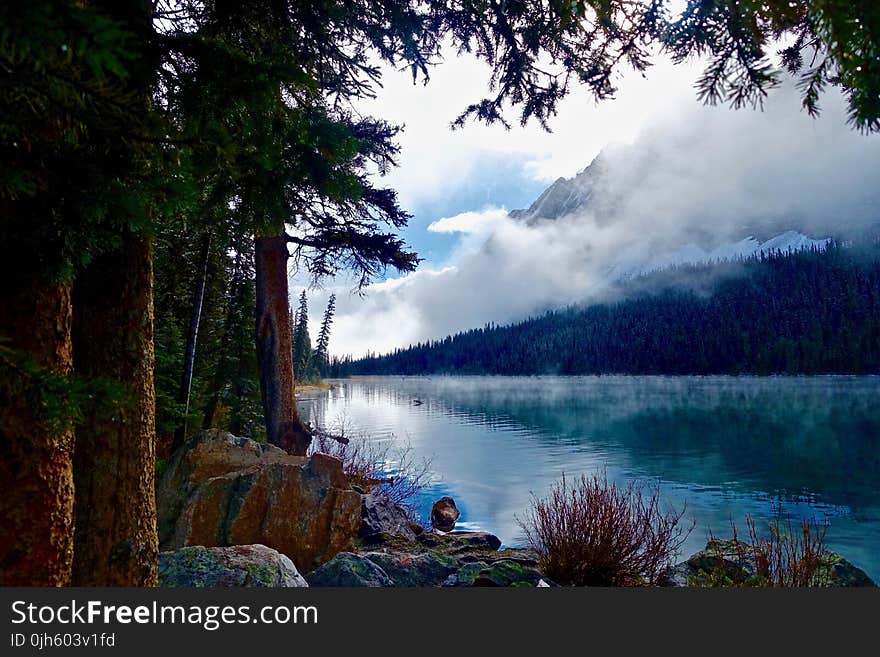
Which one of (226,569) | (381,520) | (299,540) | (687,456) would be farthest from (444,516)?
(687,456)

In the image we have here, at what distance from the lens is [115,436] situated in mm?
3184

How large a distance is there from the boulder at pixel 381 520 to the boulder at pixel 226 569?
3.78 metres

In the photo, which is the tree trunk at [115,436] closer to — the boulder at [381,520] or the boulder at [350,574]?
the boulder at [350,574]

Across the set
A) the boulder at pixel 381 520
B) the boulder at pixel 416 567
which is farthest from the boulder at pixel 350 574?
the boulder at pixel 381 520

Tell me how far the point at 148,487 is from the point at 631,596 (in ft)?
9.61

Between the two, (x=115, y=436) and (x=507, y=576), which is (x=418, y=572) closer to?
(x=507, y=576)

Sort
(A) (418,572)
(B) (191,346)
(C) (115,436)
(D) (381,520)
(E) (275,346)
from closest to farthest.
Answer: (C) (115,436) → (A) (418,572) → (D) (381,520) → (E) (275,346) → (B) (191,346)

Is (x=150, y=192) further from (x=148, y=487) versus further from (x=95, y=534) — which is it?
(x=95, y=534)

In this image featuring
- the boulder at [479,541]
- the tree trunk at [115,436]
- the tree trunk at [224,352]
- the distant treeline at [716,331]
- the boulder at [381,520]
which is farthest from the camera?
the distant treeline at [716,331]

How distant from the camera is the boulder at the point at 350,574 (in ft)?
18.5

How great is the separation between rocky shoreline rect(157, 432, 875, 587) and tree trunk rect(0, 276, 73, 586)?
2.51m

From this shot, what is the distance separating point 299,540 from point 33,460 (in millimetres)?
5586

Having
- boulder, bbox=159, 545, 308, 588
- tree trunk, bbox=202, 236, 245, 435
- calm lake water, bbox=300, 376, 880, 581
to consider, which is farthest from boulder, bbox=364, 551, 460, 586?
Answer: tree trunk, bbox=202, 236, 245, 435

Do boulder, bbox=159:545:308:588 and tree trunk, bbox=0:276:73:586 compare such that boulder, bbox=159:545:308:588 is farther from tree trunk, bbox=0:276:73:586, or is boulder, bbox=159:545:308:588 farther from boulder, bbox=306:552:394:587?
tree trunk, bbox=0:276:73:586
